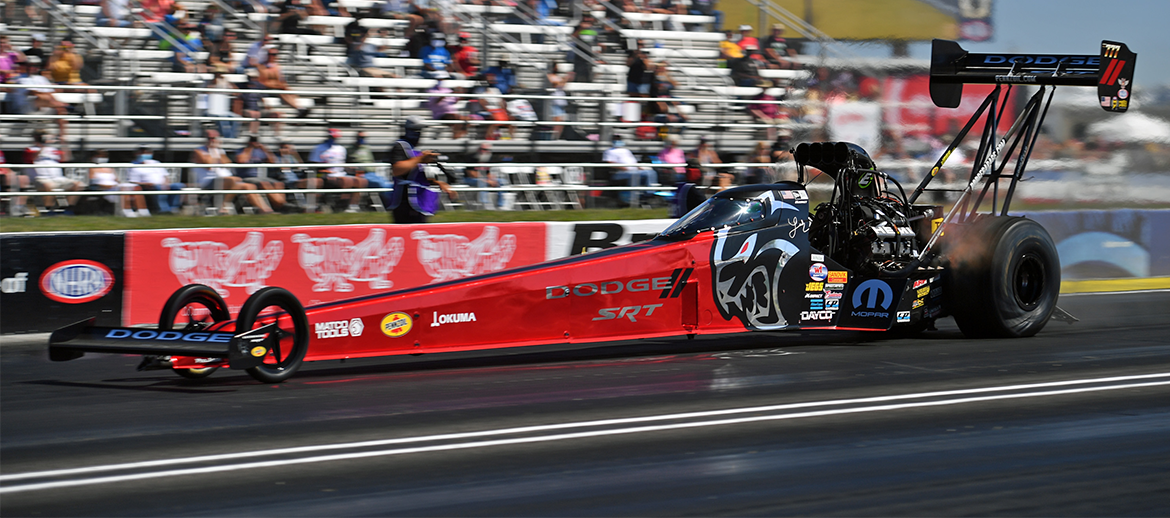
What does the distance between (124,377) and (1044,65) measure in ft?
28.4

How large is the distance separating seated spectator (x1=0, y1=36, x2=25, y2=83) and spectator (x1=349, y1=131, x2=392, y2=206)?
4.37 metres

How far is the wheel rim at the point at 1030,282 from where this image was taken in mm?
11172

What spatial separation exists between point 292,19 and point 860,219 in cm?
1056

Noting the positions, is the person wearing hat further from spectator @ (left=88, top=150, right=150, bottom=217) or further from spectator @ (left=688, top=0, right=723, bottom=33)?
spectator @ (left=688, top=0, right=723, bottom=33)

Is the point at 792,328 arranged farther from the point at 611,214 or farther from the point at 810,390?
the point at 611,214

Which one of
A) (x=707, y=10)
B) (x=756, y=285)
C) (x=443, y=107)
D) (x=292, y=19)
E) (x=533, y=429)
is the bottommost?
(x=533, y=429)

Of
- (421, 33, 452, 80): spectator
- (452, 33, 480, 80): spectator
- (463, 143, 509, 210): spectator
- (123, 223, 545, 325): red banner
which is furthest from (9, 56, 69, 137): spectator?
(452, 33, 480, 80): spectator

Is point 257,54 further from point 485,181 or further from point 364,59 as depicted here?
point 485,181

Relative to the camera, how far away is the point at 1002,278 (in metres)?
10.8

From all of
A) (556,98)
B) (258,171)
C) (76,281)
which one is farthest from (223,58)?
(76,281)

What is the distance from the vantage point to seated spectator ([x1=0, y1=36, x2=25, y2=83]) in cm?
1562

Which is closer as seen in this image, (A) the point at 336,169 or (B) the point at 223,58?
(A) the point at 336,169

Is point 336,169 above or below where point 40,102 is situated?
below

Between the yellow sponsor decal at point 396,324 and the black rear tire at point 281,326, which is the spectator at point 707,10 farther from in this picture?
the black rear tire at point 281,326
